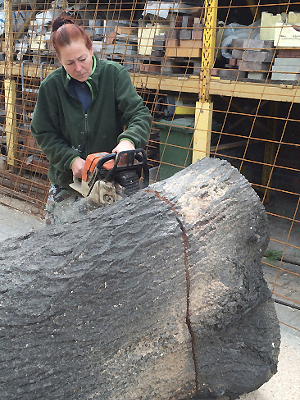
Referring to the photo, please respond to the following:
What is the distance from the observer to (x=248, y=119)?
17.4 feet

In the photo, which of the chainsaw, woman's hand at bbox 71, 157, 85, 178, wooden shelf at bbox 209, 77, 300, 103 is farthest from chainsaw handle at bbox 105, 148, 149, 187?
wooden shelf at bbox 209, 77, 300, 103

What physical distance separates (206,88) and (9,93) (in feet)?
11.3

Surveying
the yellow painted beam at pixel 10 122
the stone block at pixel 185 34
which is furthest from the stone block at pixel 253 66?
the yellow painted beam at pixel 10 122

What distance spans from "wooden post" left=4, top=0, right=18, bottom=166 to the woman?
3577mm

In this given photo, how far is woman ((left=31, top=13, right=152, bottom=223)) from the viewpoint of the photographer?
2.16m

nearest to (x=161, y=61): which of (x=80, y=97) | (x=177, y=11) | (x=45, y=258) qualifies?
(x=177, y=11)

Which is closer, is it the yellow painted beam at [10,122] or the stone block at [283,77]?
the stone block at [283,77]

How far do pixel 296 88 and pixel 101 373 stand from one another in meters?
2.75

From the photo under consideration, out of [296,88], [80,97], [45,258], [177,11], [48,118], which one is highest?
[177,11]

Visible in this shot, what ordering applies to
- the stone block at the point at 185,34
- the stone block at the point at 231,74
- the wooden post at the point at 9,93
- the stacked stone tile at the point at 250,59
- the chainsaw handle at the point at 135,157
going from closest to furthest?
the chainsaw handle at the point at 135,157 → the stacked stone tile at the point at 250,59 → the stone block at the point at 231,74 → the stone block at the point at 185,34 → the wooden post at the point at 9,93

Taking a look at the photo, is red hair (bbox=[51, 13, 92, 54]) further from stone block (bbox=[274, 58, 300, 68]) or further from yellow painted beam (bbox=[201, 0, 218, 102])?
stone block (bbox=[274, 58, 300, 68])

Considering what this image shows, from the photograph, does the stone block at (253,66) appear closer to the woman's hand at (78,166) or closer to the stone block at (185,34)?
the stone block at (185,34)

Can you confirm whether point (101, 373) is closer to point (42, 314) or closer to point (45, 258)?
point (42, 314)

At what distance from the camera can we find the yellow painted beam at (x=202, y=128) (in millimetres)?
3764
